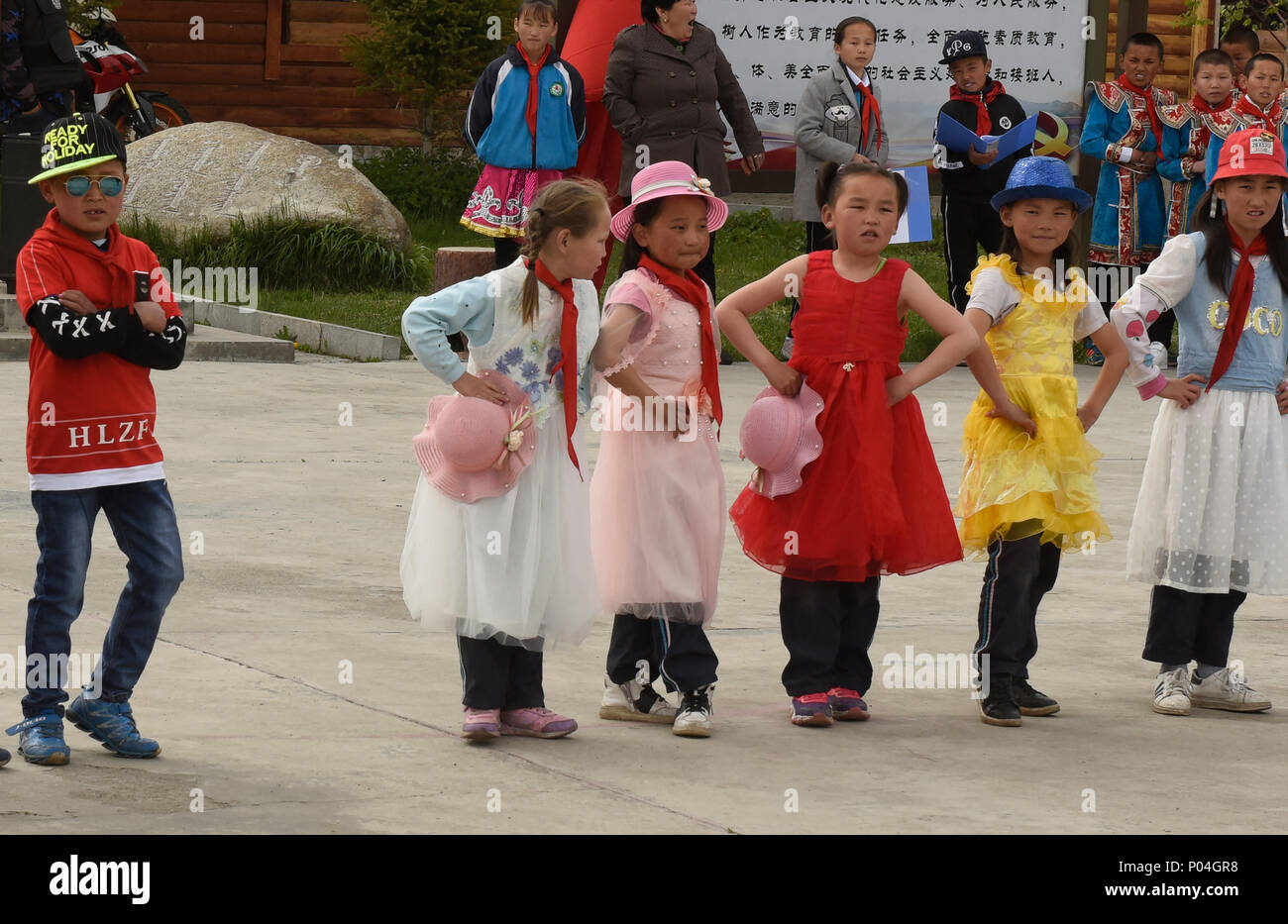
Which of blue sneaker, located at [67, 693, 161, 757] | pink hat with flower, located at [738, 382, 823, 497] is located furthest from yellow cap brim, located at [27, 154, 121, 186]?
pink hat with flower, located at [738, 382, 823, 497]

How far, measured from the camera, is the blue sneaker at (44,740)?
4480 millimetres

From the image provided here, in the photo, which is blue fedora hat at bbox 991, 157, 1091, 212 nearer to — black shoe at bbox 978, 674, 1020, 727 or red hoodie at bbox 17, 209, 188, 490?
black shoe at bbox 978, 674, 1020, 727

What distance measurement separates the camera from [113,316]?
176 inches

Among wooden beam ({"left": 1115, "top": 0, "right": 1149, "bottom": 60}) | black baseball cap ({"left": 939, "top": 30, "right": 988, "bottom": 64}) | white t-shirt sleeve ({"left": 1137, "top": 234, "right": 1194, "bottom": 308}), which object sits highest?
wooden beam ({"left": 1115, "top": 0, "right": 1149, "bottom": 60})

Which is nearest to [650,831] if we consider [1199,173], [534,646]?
[534,646]

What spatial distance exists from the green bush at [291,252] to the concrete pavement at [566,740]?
20.6 ft

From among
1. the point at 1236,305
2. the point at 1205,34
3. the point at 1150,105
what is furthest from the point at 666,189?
the point at 1205,34

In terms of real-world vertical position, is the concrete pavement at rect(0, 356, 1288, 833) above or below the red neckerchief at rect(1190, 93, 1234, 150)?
below

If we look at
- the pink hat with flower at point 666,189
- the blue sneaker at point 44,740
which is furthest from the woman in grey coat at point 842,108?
the blue sneaker at point 44,740

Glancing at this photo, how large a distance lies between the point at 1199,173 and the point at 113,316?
9.08 metres

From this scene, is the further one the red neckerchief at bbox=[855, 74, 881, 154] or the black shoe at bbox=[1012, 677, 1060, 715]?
the red neckerchief at bbox=[855, 74, 881, 154]

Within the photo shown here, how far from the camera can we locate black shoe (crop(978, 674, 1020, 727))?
206 inches

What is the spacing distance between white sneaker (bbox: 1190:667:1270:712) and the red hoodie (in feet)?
9.52
